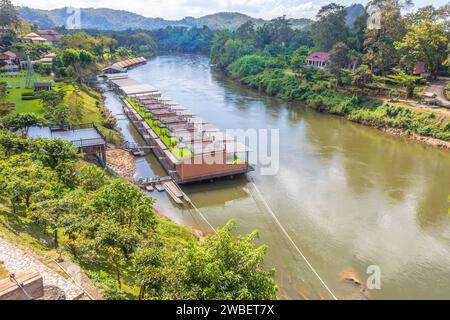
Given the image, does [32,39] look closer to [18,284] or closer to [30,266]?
[30,266]

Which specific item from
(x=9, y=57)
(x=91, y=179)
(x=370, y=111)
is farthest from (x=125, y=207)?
(x=9, y=57)

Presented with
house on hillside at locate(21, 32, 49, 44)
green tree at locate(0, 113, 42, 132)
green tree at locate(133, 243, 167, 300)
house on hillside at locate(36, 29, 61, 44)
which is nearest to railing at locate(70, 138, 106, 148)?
green tree at locate(0, 113, 42, 132)

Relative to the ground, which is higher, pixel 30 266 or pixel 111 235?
pixel 111 235

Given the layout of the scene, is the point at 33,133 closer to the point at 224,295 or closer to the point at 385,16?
the point at 224,295

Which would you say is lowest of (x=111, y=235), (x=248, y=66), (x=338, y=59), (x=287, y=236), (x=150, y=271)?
(x=287, y=236)

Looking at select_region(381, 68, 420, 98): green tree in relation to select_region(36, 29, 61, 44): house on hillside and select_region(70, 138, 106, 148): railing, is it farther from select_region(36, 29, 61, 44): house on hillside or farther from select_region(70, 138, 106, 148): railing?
select_region(36, 29, 61, 44): house on hillside

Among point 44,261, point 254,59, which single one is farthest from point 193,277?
point 254,59

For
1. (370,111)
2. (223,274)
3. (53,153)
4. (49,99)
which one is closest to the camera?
(223,274)
